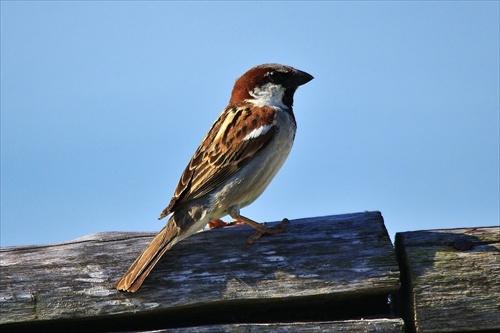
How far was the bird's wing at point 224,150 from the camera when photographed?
366 cm

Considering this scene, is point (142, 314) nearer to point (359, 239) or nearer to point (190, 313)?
point (190, 313)

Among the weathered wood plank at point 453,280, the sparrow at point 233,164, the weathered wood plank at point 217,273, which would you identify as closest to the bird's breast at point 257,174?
the sparrow at point 233,164

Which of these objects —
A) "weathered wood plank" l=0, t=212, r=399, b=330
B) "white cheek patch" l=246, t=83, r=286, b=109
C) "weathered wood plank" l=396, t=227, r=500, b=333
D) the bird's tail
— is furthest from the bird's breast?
"weathered wood plank" l=396, t=227, r=500, b=333

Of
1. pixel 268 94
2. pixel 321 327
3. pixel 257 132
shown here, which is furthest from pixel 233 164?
pixel 321 327

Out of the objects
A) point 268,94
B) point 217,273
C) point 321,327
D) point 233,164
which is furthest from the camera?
point 268,94

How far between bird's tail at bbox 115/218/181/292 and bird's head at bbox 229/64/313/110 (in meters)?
1.30

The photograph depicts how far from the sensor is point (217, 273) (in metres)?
2.86

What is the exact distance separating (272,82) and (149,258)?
1696 mm

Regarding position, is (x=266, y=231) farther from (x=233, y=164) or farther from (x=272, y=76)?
(x=272, y=76)

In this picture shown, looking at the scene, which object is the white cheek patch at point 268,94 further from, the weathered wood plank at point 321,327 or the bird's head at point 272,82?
the weathered wood plank at point 321,327

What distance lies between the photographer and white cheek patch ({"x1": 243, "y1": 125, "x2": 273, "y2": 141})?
3854 millimetres

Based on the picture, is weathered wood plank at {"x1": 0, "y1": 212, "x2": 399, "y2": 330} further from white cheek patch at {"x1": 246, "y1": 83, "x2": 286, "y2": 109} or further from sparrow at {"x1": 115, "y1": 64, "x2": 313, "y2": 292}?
white cheek patch at {"x1": 246, "y1": 83, "x2": 286, "y2": 109}

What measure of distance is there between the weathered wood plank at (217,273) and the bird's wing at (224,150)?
1.90 ft

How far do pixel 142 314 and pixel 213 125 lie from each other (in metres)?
1.48
